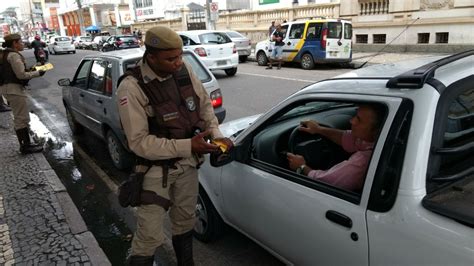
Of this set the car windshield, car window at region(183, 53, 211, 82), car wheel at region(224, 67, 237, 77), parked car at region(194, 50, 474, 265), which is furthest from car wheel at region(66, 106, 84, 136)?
car wheel at region(224, 67, 237, 77)

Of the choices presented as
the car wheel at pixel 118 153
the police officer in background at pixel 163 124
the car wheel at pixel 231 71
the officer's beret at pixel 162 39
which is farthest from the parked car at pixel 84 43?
the officer's beret at pixel 162 39

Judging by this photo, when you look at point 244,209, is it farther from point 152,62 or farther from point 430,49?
point 430,49

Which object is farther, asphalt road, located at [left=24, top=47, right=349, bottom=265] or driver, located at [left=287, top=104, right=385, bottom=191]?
asphalt road, located at [left=24, top=47, right=349, bottom=265]

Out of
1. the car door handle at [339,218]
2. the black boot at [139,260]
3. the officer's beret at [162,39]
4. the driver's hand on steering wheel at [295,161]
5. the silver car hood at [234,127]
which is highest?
the officer's beret at [162,39]

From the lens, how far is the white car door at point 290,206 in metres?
1.87

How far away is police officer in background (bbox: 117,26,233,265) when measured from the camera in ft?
6.90

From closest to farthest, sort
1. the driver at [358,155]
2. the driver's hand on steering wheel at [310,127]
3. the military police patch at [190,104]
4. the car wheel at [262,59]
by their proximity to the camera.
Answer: the driver at [358,155], the military police patch at [190,104], the driver's hand on steering wheel at [310,127], the car wheel at [262,59]

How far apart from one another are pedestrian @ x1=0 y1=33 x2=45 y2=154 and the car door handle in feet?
16.1

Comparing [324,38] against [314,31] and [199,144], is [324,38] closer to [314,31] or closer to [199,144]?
[314,31]

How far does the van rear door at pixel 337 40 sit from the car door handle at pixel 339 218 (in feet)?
40.3

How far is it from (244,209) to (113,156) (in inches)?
121

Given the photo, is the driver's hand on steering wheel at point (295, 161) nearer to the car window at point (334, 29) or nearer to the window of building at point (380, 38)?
the car window at point (334, 29)

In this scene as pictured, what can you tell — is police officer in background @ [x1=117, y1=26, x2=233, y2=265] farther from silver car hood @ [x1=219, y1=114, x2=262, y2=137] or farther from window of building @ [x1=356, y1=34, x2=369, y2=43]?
window of building @ [x1=356, y1=34, x2=369, y2=43]

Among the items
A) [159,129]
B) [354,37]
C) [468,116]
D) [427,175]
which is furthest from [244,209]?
[354,37]
